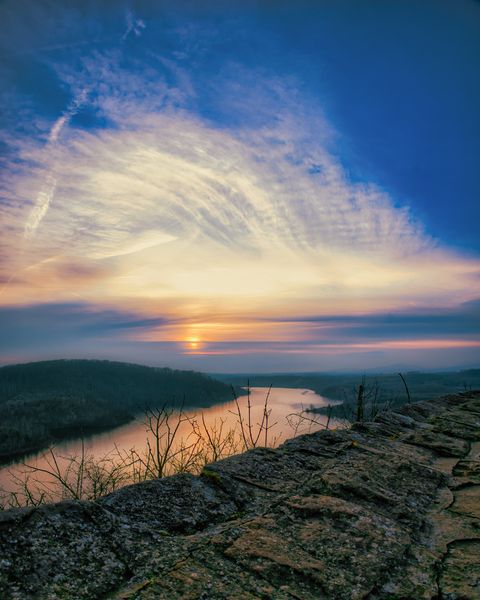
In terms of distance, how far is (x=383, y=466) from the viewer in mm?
2391

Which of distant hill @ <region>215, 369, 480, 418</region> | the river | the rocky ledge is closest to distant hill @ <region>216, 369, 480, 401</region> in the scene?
distant hill @ <region>215, 369, 480, 418</region>

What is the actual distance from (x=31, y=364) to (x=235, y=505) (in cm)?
13072

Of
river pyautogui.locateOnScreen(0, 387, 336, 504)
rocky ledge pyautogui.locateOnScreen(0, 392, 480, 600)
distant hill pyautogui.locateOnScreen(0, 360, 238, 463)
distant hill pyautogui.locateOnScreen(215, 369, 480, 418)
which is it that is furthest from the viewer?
distant hill pyautogui.locateOnScreen(0, 360, 238, 463)

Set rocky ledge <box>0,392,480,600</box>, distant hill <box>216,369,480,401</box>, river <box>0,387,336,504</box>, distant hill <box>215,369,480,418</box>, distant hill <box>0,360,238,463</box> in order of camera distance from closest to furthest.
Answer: rocky ledge <box>0,392,480,600</box>
river <box>0,387,336,504</box>
distant hill <box>215,369,480,418</box>
distant hill <box>216,369,480,401</box>
distant hill <box>0,360,238,463</box>

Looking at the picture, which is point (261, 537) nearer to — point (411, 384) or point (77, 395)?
point (411, 384)

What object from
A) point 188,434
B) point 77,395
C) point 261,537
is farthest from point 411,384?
point 261,537

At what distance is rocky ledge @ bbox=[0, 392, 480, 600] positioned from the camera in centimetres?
120

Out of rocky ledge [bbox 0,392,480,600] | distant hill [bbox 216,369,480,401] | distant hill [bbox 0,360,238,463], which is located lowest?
distant hill [bbox 0,360,238,463]

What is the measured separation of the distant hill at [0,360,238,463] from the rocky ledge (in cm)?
6064

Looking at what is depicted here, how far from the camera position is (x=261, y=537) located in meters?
1.51

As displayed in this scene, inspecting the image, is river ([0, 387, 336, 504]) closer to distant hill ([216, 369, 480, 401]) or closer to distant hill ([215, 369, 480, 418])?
distant hill ([215, 369, 480, 418])

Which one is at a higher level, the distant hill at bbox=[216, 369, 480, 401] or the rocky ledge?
the rocky ledge

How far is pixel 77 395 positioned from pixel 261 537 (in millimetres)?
101979

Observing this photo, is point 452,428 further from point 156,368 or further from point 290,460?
point 156,368
